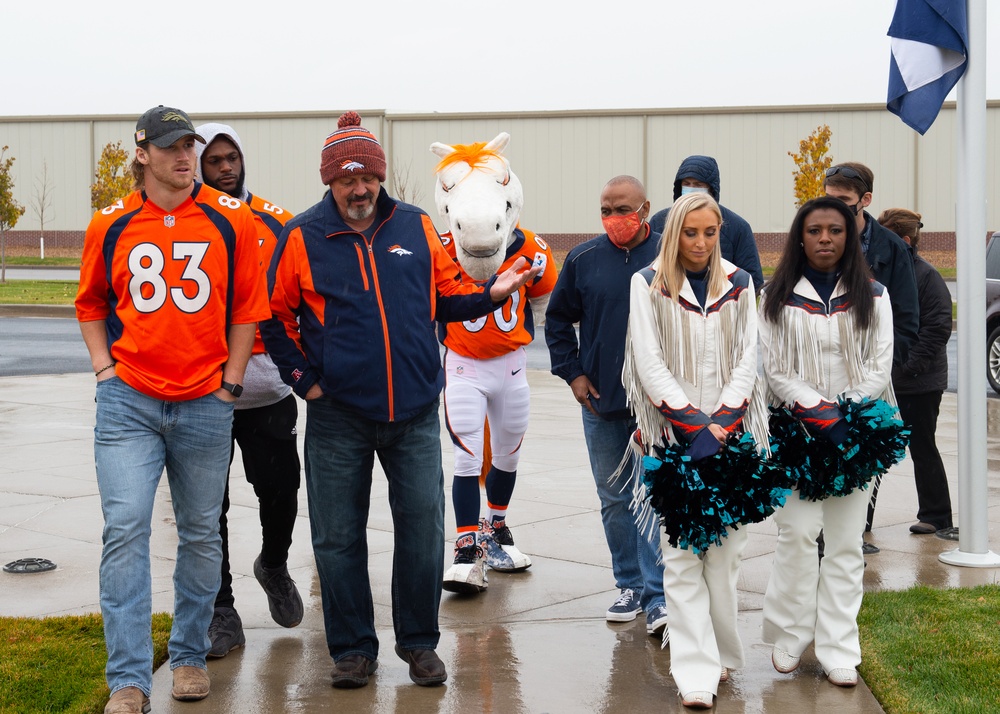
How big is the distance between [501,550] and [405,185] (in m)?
34.7

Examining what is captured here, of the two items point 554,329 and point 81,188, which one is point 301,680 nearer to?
point 554,329

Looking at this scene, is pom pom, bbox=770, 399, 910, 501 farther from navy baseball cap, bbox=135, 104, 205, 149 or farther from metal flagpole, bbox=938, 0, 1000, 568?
navy baseball cap, bbox=135, 104, 205, 149

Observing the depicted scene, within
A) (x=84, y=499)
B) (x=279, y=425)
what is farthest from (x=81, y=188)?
(x=279, y=425)

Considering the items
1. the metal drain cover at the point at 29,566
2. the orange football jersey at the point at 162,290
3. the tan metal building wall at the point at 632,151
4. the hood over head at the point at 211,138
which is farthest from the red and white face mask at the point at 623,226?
the tan metal building wall at the point at 632,151

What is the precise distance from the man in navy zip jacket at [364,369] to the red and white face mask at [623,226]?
69cm

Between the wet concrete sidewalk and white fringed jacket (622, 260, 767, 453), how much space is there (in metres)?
0.97

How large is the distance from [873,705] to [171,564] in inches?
145

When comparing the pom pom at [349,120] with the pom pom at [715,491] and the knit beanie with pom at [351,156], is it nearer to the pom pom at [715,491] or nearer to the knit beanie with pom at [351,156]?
the knit beanie with pom at [351,156]

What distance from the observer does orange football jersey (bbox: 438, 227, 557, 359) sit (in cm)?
583

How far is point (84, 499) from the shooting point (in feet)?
25.6

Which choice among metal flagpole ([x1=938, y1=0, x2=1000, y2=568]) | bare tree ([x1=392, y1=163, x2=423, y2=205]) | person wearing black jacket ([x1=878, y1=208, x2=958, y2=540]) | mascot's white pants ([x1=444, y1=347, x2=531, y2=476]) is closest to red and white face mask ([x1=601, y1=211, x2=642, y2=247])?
mascot's white pants ([x1=444, y1=347, x2=531, y2=476])

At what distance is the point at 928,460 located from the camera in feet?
22.8

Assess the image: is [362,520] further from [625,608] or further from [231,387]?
[625,608]

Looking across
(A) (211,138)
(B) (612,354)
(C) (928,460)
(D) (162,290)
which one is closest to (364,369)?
(D) (162,290)
